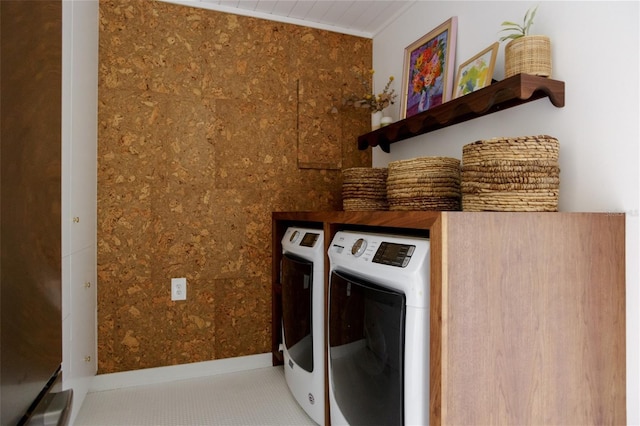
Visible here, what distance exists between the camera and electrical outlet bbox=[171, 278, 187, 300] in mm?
2221

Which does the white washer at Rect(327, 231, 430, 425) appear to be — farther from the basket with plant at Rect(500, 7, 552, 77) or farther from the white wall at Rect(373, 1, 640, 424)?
the basket with plant at Rect(500, 7, 552, 77)

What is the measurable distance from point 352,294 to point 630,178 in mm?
928

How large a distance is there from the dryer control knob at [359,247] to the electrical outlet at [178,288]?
1298 mm

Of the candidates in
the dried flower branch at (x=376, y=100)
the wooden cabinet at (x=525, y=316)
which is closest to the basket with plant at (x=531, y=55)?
the wooden cabinet at (x=525, y=316)

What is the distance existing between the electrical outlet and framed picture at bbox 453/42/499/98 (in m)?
1.77

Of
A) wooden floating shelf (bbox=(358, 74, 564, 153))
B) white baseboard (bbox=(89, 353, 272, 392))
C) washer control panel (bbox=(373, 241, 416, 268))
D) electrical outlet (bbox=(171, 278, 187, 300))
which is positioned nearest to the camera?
washer control panel (bbox=(373, 241, 416, 268))

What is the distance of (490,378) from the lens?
1.02m

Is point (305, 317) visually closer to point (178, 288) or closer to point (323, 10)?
point (178, 288)

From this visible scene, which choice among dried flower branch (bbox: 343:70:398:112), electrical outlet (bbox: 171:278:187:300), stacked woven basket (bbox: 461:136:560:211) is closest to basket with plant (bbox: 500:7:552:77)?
stacked woven basket (bbox: 461:136:560:211)

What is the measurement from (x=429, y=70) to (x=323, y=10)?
82 centimetres

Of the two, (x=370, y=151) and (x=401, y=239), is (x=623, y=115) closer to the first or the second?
(x=401, y=239)

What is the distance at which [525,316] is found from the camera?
106 centimetres

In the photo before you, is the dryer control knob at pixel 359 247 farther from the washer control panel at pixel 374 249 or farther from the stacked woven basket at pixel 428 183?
the stacked woven basket at pixel 428 183

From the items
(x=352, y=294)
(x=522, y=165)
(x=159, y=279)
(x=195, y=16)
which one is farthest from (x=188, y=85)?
(x=522, y=165)
